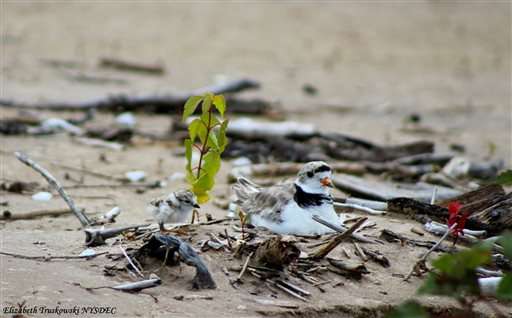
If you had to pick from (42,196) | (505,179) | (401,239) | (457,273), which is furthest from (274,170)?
(457,273)

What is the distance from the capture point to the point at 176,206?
6.44 meters

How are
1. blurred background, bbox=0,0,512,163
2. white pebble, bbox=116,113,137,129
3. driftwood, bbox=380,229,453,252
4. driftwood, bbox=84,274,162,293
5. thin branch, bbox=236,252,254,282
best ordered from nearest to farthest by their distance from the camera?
1. driftwood, bbox=84,274,162,293
2. thin branch, bbox=236,252,254,282
3. driftwood, bbox=380,229,453,252
4. white pebble, bbox=116,113,137,129
5. blurred background, bbox=0,0,512,163

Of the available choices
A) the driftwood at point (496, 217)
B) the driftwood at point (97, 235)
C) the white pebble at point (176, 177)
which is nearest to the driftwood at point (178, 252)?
the driftwood at point (97, 235)

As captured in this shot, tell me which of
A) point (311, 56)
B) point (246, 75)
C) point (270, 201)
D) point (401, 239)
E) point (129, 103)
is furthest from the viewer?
point (311, 56)

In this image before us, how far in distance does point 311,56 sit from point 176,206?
11.8m

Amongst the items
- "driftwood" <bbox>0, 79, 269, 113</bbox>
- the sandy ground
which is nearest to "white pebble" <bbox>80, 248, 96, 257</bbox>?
the sandy ground

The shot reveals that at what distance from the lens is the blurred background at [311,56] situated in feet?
45.1

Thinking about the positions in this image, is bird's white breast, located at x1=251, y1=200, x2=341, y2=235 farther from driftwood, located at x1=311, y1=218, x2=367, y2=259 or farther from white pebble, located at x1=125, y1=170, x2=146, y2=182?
white pebble, located at x1=125, y1=170, x2=146, y2=182

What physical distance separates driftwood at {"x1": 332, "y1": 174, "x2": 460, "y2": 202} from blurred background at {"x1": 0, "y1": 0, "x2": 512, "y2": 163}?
2586 millimetres

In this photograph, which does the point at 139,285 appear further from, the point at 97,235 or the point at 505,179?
the point at 505,179

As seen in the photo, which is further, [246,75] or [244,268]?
[246,75]

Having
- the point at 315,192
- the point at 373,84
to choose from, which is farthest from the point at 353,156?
the point at 373,84

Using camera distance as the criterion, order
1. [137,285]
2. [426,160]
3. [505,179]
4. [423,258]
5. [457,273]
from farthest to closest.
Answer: [426,160], [423,258], [137,285], [505,179], [457,273]

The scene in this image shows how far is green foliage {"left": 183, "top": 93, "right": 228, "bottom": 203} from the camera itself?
5902 millimetres
